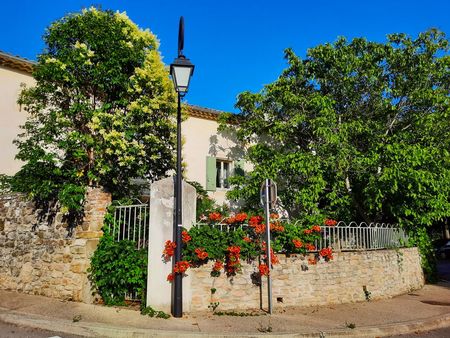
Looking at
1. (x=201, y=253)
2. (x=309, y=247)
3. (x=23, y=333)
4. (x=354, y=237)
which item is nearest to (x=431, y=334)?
(x=309, y=247)

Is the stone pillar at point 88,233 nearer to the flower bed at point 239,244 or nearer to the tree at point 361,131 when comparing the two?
the flower bed at point 239,244

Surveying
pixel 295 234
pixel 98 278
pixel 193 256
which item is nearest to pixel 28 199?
pixel 98 278

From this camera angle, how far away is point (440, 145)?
1238 centimetres

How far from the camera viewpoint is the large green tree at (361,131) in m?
11.3

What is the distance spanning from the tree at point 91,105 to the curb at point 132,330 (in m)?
2.49

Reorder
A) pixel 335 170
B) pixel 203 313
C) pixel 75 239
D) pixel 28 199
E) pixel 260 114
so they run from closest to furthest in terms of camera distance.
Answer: pixel 203 313 → pixel 75 239 → pixel 28 199 → pixel 335 170 → pixel 260 114

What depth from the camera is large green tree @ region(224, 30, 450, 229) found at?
1126 cm

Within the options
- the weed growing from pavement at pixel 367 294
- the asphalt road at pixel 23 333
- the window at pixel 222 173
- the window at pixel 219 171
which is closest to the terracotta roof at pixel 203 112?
the window at pixel 219 171

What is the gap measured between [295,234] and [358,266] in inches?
90.4

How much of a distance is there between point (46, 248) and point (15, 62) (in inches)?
301

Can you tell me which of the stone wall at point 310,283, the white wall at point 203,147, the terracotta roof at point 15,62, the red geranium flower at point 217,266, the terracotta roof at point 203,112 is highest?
the terracotta roof at point 15,62

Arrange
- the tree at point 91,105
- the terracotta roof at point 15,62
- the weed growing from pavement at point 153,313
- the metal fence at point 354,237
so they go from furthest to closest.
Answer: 1. the terracotta roof at point 15,62
2. the metal fence at point 354,237
3. the tree at point 91,105
4. the weed growing from pavement at point 153,313

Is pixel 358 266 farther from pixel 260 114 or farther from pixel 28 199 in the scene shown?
pixel 28 199

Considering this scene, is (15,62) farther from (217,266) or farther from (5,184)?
(217,266)
